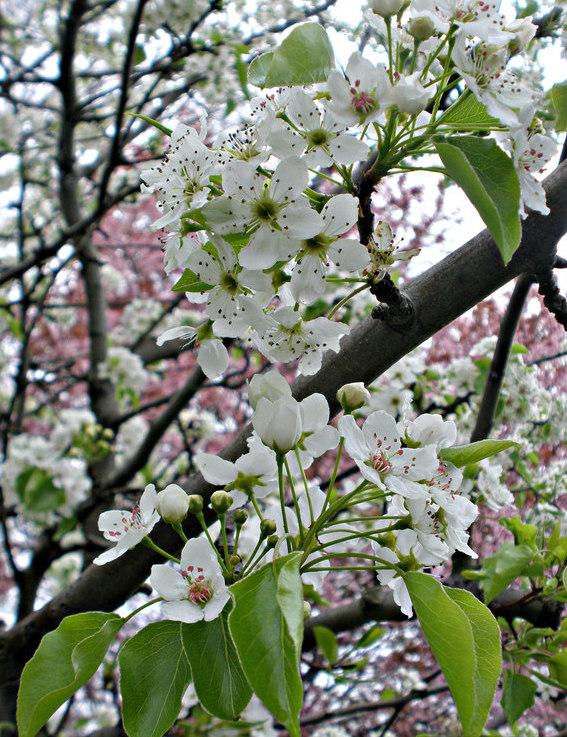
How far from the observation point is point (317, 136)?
0.98 m

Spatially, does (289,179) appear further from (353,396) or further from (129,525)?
(129,525)

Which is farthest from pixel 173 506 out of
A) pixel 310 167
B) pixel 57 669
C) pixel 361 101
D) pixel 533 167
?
pixel 533 167

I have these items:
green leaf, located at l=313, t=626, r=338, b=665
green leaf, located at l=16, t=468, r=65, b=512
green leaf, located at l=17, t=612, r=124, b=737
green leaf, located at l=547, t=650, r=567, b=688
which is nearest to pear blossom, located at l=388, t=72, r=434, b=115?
green leaf, located at l=17, t=612, r=124, b=737

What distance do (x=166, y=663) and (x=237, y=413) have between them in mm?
5439

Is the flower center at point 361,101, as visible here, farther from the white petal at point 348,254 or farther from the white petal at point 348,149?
the white petal at point 348,254

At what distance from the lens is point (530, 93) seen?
927 mm

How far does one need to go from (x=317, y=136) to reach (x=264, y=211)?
0.14 metres

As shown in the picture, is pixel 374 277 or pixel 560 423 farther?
pixel 560 423

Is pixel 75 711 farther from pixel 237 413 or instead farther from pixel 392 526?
pixel 392 526

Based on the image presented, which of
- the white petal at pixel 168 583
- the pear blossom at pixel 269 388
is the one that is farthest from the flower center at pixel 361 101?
the white petal at pixel 168 583

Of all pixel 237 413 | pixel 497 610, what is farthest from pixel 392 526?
Answer: pixel 237 413

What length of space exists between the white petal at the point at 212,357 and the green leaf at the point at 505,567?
30.4 inches

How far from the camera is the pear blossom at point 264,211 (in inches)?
35.5

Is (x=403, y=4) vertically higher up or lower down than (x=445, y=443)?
higher up
